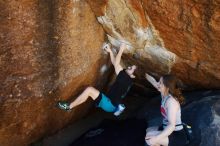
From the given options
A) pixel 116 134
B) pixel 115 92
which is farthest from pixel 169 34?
pixel 116 134

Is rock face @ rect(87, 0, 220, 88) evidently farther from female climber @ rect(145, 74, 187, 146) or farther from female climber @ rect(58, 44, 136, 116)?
female climber @ rect(145, 74, 187, 146)

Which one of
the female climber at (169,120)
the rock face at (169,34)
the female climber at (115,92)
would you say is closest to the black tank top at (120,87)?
the female climber at (115,92)

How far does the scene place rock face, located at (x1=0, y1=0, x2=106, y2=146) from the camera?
586 centimetres

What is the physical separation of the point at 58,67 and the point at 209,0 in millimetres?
2427

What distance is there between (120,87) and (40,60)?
1.54m

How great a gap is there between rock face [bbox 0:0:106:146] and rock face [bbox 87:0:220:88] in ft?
1.50

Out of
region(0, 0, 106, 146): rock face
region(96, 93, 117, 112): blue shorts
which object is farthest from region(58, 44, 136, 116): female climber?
region(0, 0, 106, 146): rock face

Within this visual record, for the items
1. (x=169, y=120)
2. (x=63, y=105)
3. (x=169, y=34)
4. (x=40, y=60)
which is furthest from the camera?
(x=63, y=105)

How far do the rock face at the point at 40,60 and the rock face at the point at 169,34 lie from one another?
0.46 metres

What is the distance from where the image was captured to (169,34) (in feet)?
20.8

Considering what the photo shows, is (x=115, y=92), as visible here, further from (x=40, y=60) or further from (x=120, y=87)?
(x=40, y=60)

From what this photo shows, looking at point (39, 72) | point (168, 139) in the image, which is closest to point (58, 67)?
point (39, 72)

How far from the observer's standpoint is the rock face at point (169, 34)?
19.1 feet

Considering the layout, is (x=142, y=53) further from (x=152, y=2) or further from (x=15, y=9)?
(x=15, y=9)
